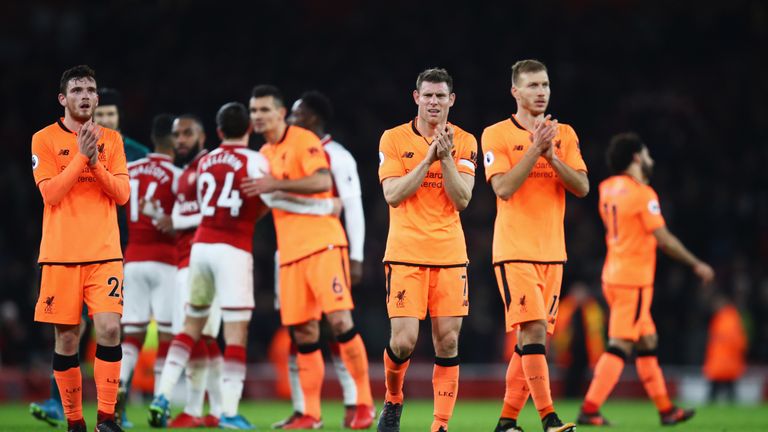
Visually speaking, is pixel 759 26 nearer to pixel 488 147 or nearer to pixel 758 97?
pixel 758 97

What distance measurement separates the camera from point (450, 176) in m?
7.92

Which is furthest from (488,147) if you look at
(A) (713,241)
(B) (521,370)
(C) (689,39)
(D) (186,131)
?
(C) (689,39)

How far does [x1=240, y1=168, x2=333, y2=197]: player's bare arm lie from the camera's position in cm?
965

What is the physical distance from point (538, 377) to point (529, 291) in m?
0.65

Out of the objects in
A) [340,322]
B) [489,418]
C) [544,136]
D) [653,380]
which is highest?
[544,136]

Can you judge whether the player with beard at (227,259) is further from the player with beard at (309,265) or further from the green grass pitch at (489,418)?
the green grass pitch at (489,418)

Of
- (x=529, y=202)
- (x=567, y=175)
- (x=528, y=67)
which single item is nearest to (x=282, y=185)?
(x=529, y=202)

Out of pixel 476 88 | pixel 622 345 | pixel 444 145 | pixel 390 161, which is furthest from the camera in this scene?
pixel 476 88

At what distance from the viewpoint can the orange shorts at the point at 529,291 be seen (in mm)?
8203

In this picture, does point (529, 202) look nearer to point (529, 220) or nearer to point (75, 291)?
point (529, 220)

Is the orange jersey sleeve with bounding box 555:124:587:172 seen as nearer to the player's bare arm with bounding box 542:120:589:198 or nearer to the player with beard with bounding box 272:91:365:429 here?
the player's bare arm with bounding box 542:120:589:198

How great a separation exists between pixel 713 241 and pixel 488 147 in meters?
14.8

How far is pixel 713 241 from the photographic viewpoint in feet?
72.5

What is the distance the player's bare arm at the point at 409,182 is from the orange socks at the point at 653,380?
4526mm
